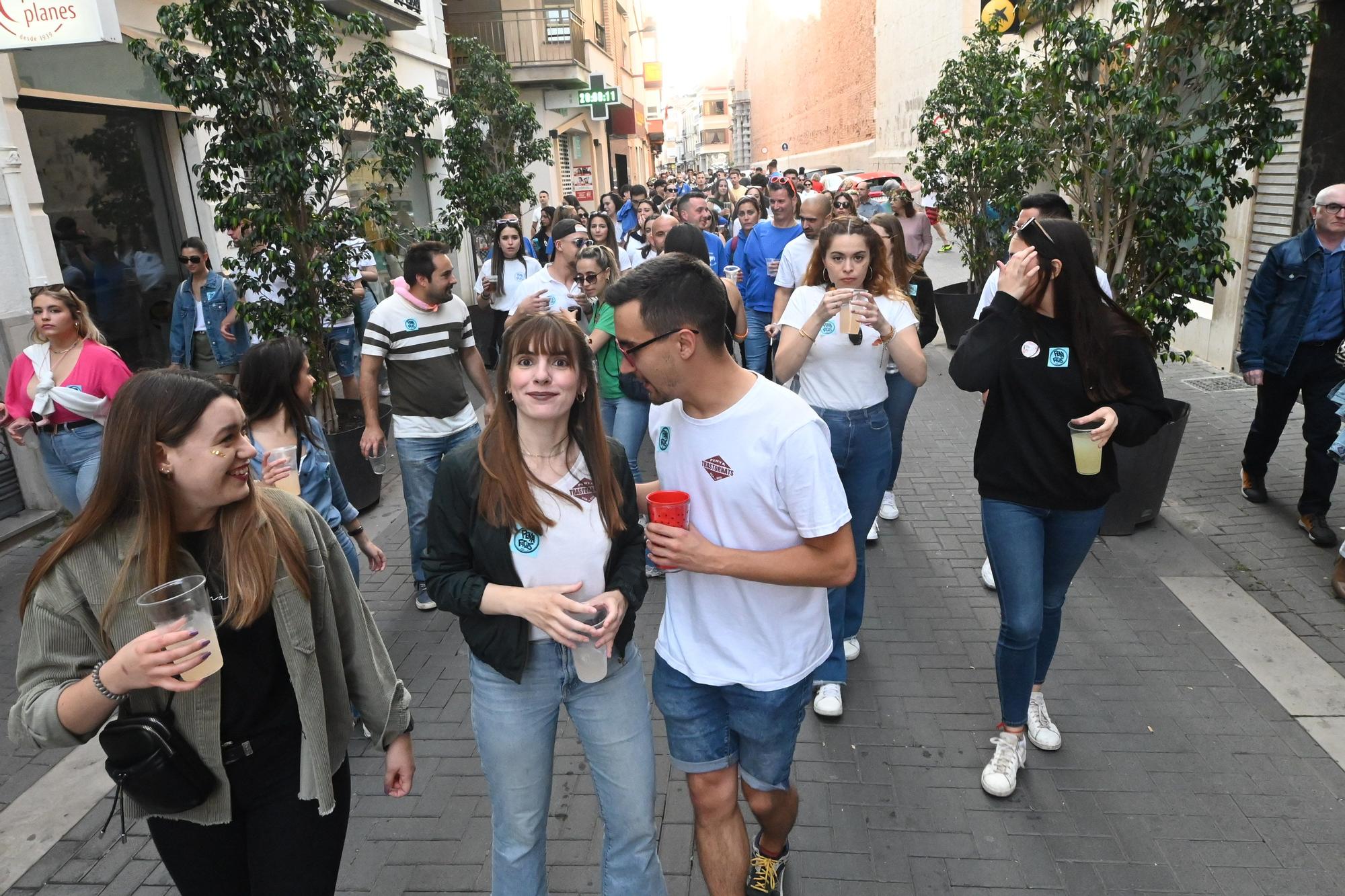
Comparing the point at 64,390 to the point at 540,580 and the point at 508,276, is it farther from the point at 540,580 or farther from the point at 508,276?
the point at 508,276

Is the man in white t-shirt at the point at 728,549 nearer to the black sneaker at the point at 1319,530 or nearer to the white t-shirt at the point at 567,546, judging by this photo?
the white t-shirt at the point at 567,546

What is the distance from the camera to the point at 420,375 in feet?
16.7

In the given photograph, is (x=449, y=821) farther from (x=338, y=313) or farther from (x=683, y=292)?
(x=338, y=313)

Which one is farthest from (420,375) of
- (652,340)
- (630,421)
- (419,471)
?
(652,340)

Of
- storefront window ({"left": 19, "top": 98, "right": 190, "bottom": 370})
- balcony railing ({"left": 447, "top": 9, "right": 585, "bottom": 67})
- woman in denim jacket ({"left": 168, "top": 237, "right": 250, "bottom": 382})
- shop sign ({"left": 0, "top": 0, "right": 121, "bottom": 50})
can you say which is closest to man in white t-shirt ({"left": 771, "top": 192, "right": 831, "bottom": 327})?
shop sign ({"left": 0, "top": 0, "right": 121, "bottom": 50})

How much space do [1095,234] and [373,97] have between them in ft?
17.7

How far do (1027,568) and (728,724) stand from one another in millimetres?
1344

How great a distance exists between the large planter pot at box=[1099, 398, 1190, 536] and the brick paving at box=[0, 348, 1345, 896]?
1.44 feet

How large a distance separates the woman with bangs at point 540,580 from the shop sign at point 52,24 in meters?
4.88

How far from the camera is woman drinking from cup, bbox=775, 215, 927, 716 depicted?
13.1 ft

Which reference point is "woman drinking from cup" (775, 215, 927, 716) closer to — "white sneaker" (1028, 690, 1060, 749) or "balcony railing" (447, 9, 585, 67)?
"white sneaker" (1028, 690, 1060, 749)

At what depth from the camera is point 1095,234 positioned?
20.2ft

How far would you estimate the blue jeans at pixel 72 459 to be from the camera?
16.9ft

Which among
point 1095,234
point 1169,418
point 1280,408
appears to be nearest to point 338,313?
point 1095,234
